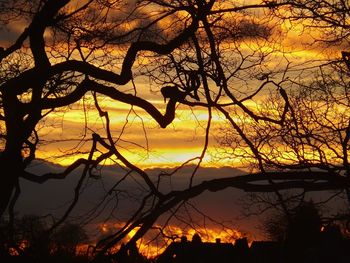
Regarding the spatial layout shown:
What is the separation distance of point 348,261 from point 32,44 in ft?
31.0

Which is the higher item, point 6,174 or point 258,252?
point 6,174

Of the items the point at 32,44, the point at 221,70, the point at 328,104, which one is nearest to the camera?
the point at 32,44

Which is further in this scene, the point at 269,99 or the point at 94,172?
the point at 269,99

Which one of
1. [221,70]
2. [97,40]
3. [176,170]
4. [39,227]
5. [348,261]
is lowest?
[348,261]

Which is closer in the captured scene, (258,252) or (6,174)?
(6,174)

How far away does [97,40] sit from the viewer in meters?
11.0

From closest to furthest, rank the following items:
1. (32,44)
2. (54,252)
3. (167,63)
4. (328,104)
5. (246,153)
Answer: (32,44), (167,63), (54,252), (328,104), (246,153)

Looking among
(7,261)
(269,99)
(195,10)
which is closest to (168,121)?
(195,10)

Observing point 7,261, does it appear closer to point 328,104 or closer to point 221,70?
point 221,70

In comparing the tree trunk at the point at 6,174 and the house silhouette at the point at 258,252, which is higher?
the tree trunk at the point at 6,174

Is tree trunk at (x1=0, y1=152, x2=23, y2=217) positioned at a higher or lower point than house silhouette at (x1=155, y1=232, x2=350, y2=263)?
higher

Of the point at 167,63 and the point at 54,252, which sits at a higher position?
the point at 167,63

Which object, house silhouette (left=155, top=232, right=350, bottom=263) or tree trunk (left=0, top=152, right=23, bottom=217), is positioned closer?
tree trunk (left=0, top=152, right=23, bottom=217)

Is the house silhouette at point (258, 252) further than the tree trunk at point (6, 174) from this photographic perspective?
Yes
